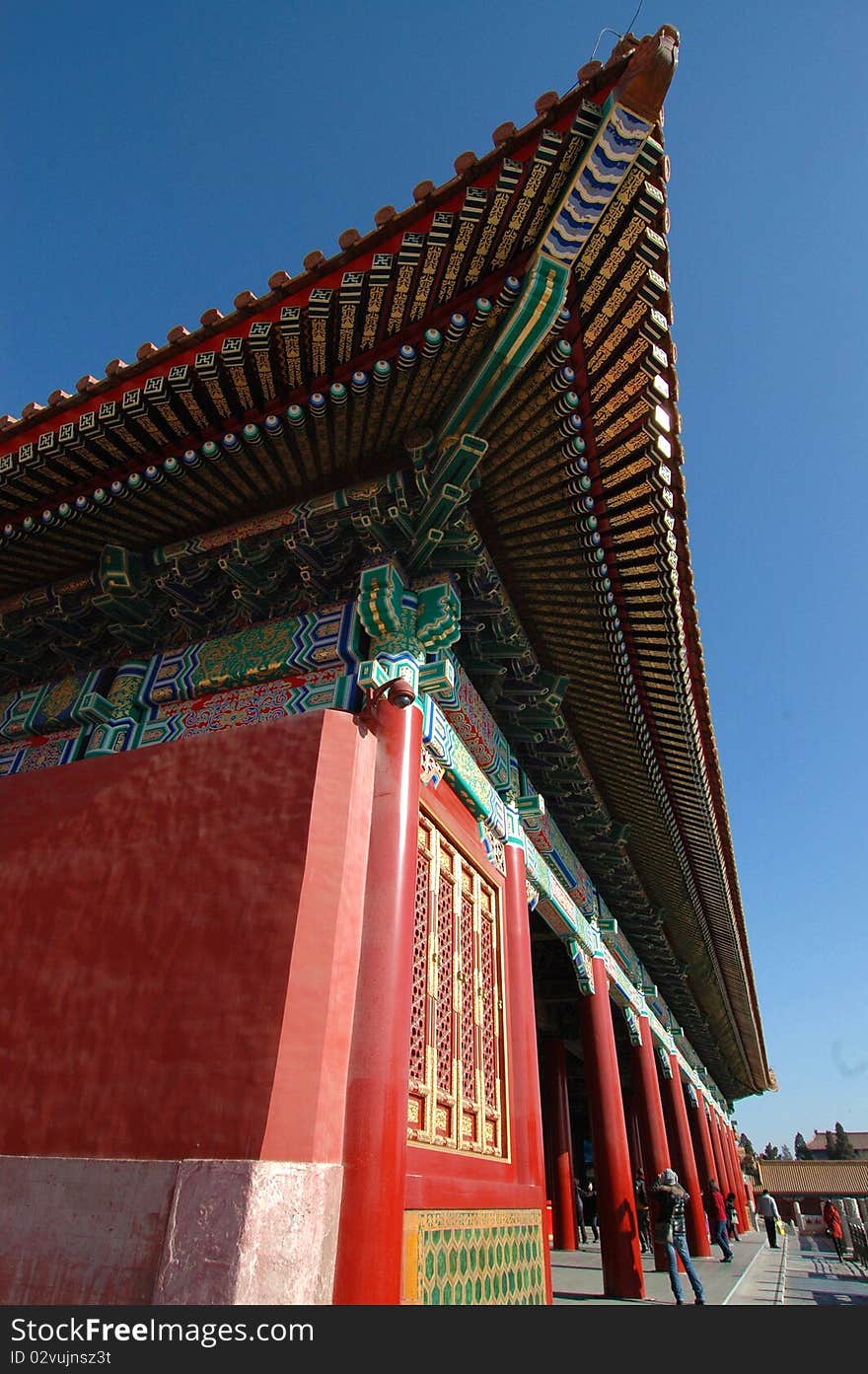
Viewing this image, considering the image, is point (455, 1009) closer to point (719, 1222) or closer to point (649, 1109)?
point (649, 1109)

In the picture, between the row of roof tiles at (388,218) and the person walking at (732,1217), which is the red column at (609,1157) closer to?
the row of roof tiles at (388,218)

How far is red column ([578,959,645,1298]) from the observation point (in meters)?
7.72

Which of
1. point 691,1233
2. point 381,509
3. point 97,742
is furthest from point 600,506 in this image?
point 691,1233

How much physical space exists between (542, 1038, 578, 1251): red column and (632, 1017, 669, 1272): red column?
3229 millimetres

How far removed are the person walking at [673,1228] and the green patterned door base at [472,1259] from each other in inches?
158

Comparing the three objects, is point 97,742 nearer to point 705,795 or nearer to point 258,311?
point 258,311

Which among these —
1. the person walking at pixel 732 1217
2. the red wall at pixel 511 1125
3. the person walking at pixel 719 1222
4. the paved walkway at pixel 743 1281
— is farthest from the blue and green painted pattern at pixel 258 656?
the person walking at pixel 732 1217

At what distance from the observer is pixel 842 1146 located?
212ft

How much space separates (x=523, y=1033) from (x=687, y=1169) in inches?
418

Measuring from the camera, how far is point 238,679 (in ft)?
16.6

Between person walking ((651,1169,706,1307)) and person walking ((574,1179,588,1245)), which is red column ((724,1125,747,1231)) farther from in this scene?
person walking ((651,1169,706,1307))

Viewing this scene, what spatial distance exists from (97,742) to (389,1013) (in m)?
3.07

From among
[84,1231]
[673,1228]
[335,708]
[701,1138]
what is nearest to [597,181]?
[335,708]

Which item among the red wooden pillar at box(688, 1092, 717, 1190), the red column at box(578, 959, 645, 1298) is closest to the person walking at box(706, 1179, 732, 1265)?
the red wooden pillar at box(688, 1092, 717, 1190)
